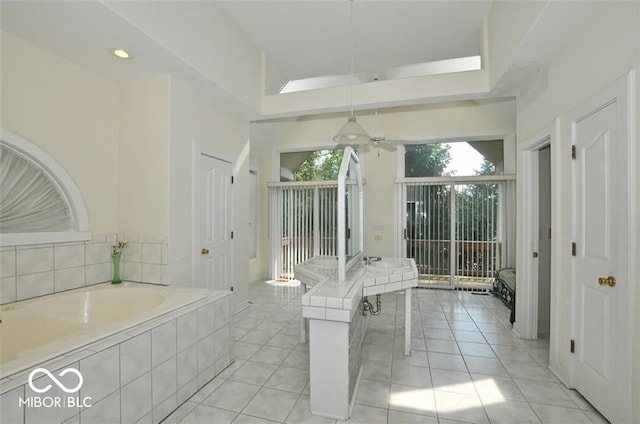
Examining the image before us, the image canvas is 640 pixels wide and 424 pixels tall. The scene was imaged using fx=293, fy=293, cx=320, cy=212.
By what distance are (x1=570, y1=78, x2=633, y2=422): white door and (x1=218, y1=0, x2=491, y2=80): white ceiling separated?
195 centimetres

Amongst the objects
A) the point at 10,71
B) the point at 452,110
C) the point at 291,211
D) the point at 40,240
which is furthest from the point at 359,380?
the point at 452,110

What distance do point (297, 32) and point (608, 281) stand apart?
3663 millimetres

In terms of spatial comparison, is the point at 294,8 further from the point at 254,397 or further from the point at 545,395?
the point at 545,395

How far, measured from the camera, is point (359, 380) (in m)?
2.23

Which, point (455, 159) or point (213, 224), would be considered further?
Answer: point (455, 159)

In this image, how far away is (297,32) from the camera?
3.47 meters

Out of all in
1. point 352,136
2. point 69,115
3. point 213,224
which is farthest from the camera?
point 213,224

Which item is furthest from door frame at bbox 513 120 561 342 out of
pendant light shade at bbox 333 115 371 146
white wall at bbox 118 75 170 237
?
white wall at bbox 118 75 170 237

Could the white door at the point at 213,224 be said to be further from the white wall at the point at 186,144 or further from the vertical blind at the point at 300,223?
the vertical blind at the point at 300,223

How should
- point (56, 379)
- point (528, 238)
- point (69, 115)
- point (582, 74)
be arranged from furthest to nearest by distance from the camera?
point (528, 238), point (69, 115), point (582, 74), point (56, 379)

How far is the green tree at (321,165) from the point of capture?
18.7ft

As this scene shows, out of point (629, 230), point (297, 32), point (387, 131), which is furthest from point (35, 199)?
point (387, 131)

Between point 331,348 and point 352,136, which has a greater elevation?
point 352,136

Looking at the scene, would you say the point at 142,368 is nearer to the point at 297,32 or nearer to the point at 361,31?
the point at 297,32
